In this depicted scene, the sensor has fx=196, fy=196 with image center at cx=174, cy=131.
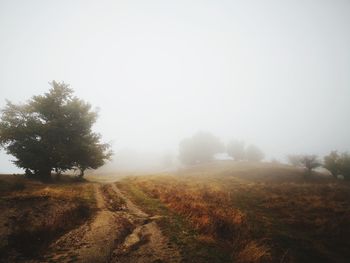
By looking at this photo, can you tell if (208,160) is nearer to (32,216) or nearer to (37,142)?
(37,142)

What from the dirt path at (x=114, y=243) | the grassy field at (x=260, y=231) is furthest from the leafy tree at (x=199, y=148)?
the dirt path at (x=114, y=243)

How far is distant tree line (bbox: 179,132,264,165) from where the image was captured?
267 feet

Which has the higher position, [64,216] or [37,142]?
[37,142]

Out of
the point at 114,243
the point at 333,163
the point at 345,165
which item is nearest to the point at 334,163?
the point at 333,163

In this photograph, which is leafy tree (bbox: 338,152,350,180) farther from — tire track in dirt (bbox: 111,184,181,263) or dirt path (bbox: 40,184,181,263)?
tire track in dirt (bbox: 111,184,181,263)

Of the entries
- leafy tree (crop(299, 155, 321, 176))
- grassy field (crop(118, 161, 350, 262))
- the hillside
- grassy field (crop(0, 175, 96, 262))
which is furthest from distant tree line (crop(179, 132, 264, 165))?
grassy field (crop(0, 175, 96, 262))

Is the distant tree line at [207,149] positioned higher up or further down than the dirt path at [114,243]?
higher up

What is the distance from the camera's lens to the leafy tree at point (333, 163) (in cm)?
4269

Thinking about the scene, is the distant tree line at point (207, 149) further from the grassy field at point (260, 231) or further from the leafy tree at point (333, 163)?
the grassy field at point (260, 231)

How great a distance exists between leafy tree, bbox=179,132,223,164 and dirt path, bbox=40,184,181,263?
229 ft

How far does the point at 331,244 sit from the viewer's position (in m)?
10.6

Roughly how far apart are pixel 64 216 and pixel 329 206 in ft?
71.6

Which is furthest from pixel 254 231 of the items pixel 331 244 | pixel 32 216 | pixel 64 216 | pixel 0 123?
pixel 0 123

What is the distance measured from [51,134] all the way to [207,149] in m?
64.7
